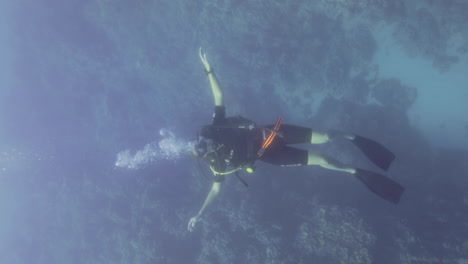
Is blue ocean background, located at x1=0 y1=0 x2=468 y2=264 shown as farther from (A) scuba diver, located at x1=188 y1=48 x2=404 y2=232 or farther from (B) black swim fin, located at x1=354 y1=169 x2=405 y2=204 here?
(A) scuba diver, located at x1=188 y1=48 x2=404 y2=232

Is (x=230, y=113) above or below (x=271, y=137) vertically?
above

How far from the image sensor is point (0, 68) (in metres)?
26.6

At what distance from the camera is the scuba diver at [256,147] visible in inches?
208

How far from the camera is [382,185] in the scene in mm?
5996

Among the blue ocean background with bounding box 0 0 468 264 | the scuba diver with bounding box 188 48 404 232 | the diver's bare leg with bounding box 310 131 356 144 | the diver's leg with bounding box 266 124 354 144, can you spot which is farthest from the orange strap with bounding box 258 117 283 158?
the blue ocean background with bounding box 0 0 468 264

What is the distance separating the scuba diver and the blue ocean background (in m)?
4.94

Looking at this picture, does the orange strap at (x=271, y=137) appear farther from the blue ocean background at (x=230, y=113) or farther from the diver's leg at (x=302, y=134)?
the blue ocean background at (x=230, y=113)

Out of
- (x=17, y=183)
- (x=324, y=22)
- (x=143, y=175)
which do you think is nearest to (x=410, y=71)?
(x=324, y=22)

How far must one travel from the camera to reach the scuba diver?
5281 mm

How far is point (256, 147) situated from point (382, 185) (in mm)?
2768

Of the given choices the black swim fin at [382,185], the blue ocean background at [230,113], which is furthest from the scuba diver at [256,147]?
the blue ocean background at [230,113]

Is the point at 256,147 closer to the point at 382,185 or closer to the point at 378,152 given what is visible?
the point at 378,152

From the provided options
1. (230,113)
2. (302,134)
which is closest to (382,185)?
(302,134)

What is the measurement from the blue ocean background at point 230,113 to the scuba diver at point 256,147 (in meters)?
4.94
